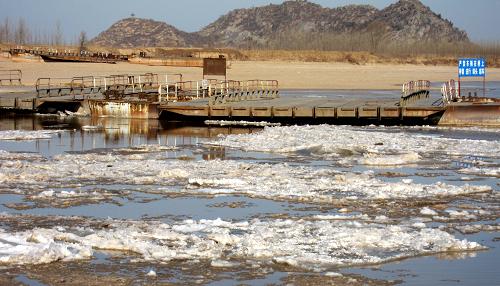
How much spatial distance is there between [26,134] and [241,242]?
17268mm

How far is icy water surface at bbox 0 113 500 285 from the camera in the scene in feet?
35.1

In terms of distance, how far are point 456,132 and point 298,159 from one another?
10.3 m

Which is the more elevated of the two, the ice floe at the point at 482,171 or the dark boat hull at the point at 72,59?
the dark boat hull at the point at 72,59

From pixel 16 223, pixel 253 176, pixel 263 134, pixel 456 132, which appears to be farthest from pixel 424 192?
pixel 456 132

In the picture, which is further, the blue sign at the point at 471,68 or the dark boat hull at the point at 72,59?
the dark boat hull at the point at 72,59

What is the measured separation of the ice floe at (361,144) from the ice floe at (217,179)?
9.87 ft

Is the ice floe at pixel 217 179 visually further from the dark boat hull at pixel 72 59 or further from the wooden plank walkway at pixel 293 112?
the dark boat hull at pixel 72 59

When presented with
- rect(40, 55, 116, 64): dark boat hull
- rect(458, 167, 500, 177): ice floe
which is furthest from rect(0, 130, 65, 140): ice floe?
rect(40, 55, 116, 64): dark boat hull

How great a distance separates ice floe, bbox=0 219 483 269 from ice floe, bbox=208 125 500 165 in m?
8.06

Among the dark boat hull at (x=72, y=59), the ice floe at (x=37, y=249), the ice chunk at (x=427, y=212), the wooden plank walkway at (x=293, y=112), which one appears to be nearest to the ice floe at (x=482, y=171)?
the ice chunk at (x=427, y=212)

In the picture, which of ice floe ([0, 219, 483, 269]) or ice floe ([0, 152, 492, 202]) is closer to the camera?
ice floe ([0, 219, 483, 269])

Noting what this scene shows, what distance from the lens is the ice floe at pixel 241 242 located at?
36.4 ft

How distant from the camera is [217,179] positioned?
1755 centimetres

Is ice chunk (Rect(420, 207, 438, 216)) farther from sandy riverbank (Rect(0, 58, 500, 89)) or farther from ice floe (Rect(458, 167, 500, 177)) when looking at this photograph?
sandy riverbank (Rect(0, 58, 500, 89))
